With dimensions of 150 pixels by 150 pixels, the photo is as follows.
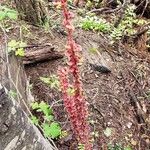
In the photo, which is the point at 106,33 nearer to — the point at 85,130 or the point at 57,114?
the point at 57,114

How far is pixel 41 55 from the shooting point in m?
3.76

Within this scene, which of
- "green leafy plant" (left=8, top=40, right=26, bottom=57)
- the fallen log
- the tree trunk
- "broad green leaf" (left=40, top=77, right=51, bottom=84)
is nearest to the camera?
"green leafy plant" (left=8, top=40, right=26, bottom=57)

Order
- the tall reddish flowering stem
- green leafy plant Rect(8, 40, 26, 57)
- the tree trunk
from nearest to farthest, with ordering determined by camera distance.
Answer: the tall reddish flowering stem < green leafy plant Rect(8, 40, 26, 57) < the tree trunk

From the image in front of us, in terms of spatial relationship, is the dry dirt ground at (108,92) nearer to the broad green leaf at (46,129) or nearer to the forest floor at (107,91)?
the forest floor at (107,91)

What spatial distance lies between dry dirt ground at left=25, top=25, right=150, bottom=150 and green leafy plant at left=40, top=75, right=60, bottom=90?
2.8 inches

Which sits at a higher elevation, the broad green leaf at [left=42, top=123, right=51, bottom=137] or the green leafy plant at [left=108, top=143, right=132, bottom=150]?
the broad green leaf at [left=42, top=123, right=51, bottom=137]

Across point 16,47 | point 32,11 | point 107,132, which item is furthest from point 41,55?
point 107,132

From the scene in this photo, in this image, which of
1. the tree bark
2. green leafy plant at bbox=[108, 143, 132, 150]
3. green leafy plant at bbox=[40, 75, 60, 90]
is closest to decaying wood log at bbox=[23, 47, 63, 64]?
green leafy plant at bbox=[40, 75, 60, 90]

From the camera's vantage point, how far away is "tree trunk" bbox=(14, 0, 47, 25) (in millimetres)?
4082

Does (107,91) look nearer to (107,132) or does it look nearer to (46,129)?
(107,132)

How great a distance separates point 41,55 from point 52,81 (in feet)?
1.12

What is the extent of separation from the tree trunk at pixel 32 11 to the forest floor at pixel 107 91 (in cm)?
12

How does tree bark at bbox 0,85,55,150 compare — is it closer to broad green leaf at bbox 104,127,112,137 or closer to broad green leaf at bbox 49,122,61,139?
broad green leaf at bbox 49,122,61,139

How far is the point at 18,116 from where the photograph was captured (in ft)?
6.22
